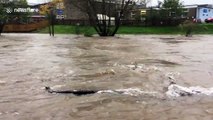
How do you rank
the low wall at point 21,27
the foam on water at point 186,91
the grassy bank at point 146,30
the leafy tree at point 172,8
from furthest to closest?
the leafy tree at point 172,8 < the low wall at point 21,27 < the grassy bank at point 146,30 < the foam on water at point 186,91

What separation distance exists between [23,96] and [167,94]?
3.14 m

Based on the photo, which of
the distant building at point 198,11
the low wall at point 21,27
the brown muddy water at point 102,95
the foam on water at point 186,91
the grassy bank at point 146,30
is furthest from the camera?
the distant building at point 198,11

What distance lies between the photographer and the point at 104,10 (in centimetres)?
4359

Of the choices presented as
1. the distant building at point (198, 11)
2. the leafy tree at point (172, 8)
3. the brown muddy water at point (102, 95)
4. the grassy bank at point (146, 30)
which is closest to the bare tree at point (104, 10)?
the grassy bank at point (146, 30)

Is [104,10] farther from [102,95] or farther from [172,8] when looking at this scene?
[102,95]

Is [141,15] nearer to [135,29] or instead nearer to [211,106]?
[135,29]

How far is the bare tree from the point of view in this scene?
4297 cm

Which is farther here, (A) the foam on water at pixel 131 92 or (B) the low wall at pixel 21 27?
(B) the low wall at pixel 21 27

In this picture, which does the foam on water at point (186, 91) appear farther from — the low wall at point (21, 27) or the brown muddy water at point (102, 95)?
the low wall at point (21, 27)

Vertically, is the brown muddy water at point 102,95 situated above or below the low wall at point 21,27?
above

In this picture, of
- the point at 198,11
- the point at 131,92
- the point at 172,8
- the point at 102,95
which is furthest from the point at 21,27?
the point at 102,95

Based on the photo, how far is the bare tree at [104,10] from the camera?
43.0m

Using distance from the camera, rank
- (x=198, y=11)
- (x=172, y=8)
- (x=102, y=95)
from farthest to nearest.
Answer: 1. (x=198, y=11)
2. (x=172, y=8)
3. (x=102, y=95)

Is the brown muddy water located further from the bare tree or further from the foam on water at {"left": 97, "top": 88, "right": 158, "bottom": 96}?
the bare tree
